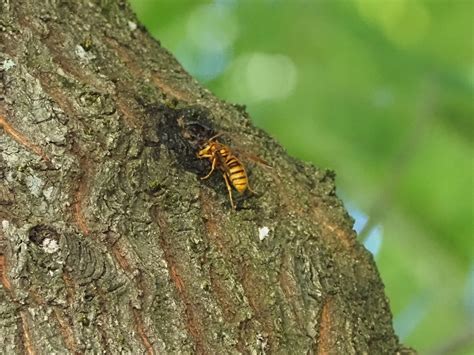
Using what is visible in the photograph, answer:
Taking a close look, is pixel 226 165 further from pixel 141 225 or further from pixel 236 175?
pixel 141 225

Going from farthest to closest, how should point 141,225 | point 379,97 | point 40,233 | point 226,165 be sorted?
point 379,97 → point 226,165 → point 141,225 → point 40,233

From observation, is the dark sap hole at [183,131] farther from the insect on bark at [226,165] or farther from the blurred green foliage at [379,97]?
the blurred green foliage at [379,97]

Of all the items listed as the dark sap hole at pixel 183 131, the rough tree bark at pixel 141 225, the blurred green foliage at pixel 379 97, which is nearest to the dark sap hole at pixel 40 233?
the rough tree bark at pixel 141 225

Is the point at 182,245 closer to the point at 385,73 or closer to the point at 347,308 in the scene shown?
the point at 347,308

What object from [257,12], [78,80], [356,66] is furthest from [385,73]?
[78,80]

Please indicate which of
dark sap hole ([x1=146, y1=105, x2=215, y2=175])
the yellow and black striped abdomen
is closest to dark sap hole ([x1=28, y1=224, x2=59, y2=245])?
dark sap hole ([x1=146, y1=105, x2=215, y2=175])

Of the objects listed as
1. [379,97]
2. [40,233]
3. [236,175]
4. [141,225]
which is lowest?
[40,233]

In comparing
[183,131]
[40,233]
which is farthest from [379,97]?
[40,233]
